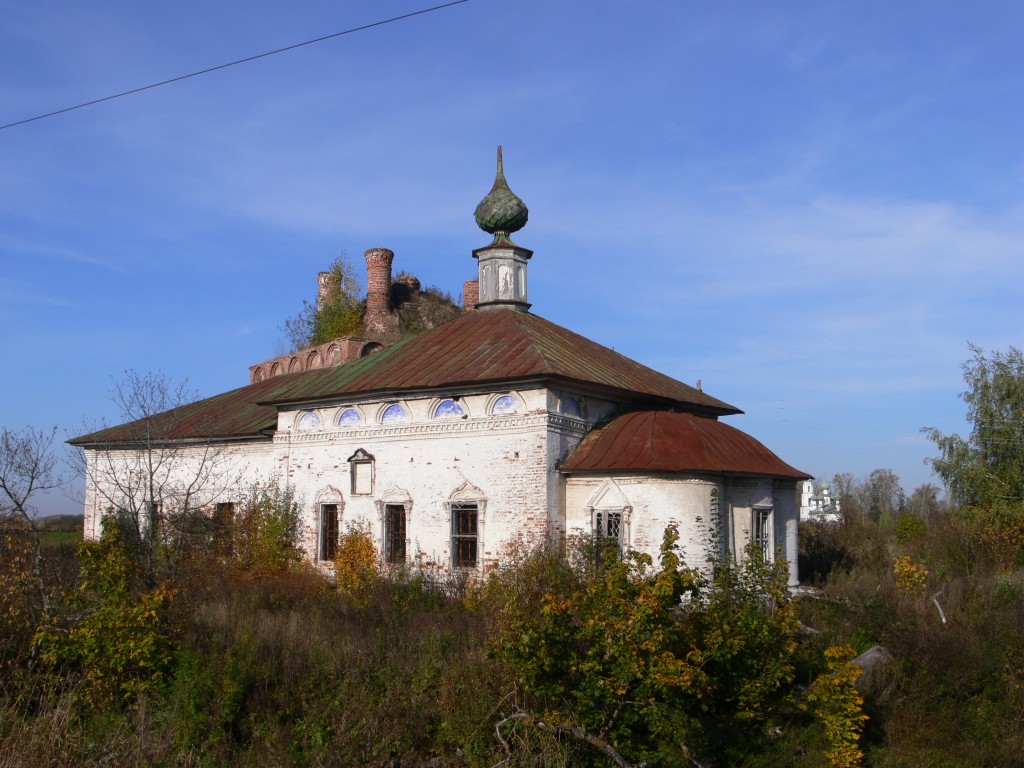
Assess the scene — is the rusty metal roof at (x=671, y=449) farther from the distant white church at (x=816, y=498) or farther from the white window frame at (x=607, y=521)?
the distant white church at (x=816, y=498)

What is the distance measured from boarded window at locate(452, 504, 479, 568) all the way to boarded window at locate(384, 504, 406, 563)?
1.11 m

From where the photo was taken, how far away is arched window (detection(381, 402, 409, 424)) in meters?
16.5

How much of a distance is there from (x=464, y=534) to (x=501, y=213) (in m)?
7.26

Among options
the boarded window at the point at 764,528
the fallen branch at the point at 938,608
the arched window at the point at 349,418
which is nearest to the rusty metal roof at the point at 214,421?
the arched window at the point at 349,418

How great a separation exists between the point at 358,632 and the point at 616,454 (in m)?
5.09

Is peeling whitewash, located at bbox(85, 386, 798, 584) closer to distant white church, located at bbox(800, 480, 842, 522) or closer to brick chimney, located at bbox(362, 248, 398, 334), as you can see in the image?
brick chimney, located at bbox(362, 248, 398, 334)

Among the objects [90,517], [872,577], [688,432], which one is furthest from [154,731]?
[90,517]

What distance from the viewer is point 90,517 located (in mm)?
22016

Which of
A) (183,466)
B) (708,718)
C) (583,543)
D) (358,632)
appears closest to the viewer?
(708,718)

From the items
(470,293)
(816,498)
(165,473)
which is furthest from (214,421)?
(816,498)

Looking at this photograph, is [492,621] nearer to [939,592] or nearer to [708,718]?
[708,718]

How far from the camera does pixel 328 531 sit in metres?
17.4

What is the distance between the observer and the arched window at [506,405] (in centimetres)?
1537

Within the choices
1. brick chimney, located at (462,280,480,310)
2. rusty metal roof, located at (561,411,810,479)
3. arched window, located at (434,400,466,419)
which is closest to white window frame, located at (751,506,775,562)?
rusty metal roof, located at (561,411,810,479)
